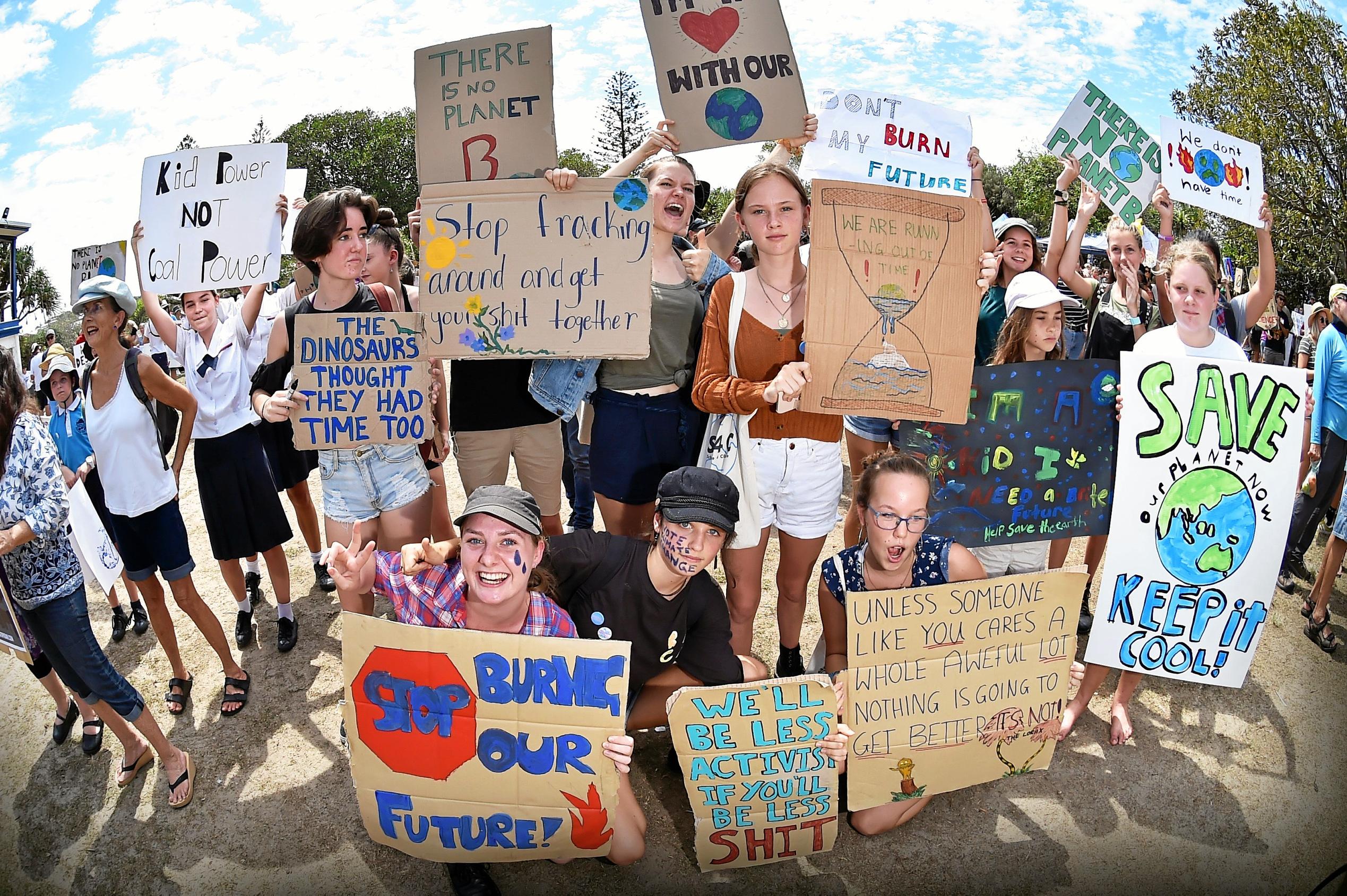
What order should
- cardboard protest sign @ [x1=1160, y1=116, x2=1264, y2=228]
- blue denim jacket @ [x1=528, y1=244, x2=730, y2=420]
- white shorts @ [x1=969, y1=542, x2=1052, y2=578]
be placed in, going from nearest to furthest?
blue denim jacket @ [x1=528, y1=244, x2=730, y2=420] → white shorts @ [x1=969, y1=542, x2=1052, y2=578] → cardboard protest sign @ [x1=1160, y1=116, x2=1264, y2=228]

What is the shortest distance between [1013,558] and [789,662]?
3.68 feet

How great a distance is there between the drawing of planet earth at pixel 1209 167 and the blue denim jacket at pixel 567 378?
2.84 metres

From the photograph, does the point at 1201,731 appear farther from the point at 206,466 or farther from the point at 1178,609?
the point at 206,466

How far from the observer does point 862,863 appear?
111 inches

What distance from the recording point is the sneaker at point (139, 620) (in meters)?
4.51

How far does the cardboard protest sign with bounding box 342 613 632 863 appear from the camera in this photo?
2.45 m

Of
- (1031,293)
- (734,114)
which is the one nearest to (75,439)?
(734,114)

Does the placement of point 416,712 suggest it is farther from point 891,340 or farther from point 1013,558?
point 1013,558

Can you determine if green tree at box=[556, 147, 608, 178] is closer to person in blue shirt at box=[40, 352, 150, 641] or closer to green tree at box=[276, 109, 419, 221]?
green tree at box=[276, 109, 419, 221]

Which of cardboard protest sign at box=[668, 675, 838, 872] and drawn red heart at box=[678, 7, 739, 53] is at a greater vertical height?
drawn red heart at box=[678, 7, 739, 53]

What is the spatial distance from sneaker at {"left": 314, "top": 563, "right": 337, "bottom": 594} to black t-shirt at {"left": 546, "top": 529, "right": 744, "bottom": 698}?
99.1 inches

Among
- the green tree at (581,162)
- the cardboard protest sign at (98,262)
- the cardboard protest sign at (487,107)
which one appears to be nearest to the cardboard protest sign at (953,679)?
the cardboard protest sign at (487,107)

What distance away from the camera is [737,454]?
3137 mm

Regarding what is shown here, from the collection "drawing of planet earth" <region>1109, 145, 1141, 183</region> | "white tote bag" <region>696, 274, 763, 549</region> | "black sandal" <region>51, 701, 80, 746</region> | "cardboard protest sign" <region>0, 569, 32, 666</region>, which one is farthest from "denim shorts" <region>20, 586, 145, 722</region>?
"drawing of planet earth" <region>1109, 145, 1141, 183</region>
